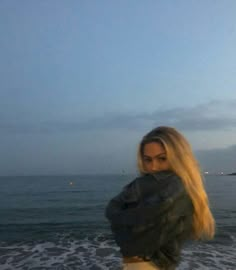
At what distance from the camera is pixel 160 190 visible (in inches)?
84.4

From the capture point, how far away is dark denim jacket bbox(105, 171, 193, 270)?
2.11 m

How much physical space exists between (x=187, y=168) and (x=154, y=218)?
1.24 feet

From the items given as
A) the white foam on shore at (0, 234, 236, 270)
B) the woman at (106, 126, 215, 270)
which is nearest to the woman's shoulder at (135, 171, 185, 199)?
the woman at (106, 126, 215, 270)

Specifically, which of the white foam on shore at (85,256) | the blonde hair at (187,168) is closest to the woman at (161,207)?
the blonde hair at (187,168)

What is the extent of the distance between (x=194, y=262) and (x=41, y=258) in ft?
14.5

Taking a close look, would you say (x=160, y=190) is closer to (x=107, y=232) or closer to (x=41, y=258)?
(x=41, y=258)

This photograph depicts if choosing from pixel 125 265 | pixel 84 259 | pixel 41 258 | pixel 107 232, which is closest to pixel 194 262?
pixel 84 259

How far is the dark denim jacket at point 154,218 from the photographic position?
2105 mm

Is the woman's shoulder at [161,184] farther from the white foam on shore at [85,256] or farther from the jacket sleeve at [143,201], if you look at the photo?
the white foam on shore at [85,256]

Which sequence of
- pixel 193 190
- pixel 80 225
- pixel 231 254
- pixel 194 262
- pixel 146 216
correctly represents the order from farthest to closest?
pixel 80 225 < pixel 231 254 < pixel 194 262 < pixel 193 190 < pixel 146 216

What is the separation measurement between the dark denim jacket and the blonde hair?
0.15 ft

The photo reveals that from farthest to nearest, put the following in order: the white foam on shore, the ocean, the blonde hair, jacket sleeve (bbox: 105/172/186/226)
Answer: the ocean
the white foam on shore
the blonde hair
jacket sleeve (bbox: 105/172/186/226)

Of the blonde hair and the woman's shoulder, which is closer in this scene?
the woman's shoulder

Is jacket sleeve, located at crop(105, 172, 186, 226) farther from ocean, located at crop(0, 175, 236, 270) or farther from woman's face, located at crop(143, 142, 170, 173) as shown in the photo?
ocean, located at crop(0, 175, 236, 270)
